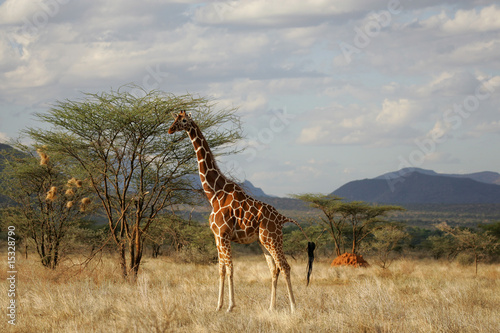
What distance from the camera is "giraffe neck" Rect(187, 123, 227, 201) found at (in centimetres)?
843

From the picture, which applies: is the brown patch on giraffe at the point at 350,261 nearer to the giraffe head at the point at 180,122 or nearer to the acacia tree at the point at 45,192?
the acacia tree at the point at 45,192

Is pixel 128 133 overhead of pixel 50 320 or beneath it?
overhead

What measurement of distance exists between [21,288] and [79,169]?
11.1 feet

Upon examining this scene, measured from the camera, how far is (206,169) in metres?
8.53

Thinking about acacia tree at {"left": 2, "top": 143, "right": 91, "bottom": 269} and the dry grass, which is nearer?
the dry grass

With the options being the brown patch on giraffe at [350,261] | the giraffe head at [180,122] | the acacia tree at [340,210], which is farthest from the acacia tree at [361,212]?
the giraffe head at [180,122]

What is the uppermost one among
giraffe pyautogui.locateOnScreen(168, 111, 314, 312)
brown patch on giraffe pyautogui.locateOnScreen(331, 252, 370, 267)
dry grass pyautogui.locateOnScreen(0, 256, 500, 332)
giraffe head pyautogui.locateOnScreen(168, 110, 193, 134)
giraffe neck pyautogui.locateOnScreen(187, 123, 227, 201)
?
giraffe head pyautogui.locateOnScreen(168, 110, 193, 134)

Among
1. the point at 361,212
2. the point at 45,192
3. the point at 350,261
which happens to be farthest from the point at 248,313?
the point at 361,212

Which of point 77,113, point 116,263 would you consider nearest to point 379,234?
point 116,263

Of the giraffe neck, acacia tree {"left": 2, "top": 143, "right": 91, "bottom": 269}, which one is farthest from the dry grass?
acacia tree {"left": 2, "top": 143, "right": 91, "bottom": 269}

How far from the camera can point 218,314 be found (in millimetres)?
7828

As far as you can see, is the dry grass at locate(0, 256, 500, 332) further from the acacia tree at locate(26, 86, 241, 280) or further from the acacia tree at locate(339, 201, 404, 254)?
the acacia tree at locate(339, 201, 404, 254)

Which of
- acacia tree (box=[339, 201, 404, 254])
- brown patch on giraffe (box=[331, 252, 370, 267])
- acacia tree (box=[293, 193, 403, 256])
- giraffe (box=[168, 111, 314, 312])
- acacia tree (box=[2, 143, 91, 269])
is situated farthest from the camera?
acacia tree (box=[339, 201, 404, 254])

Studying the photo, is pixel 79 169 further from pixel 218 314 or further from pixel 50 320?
pixel 218 314
